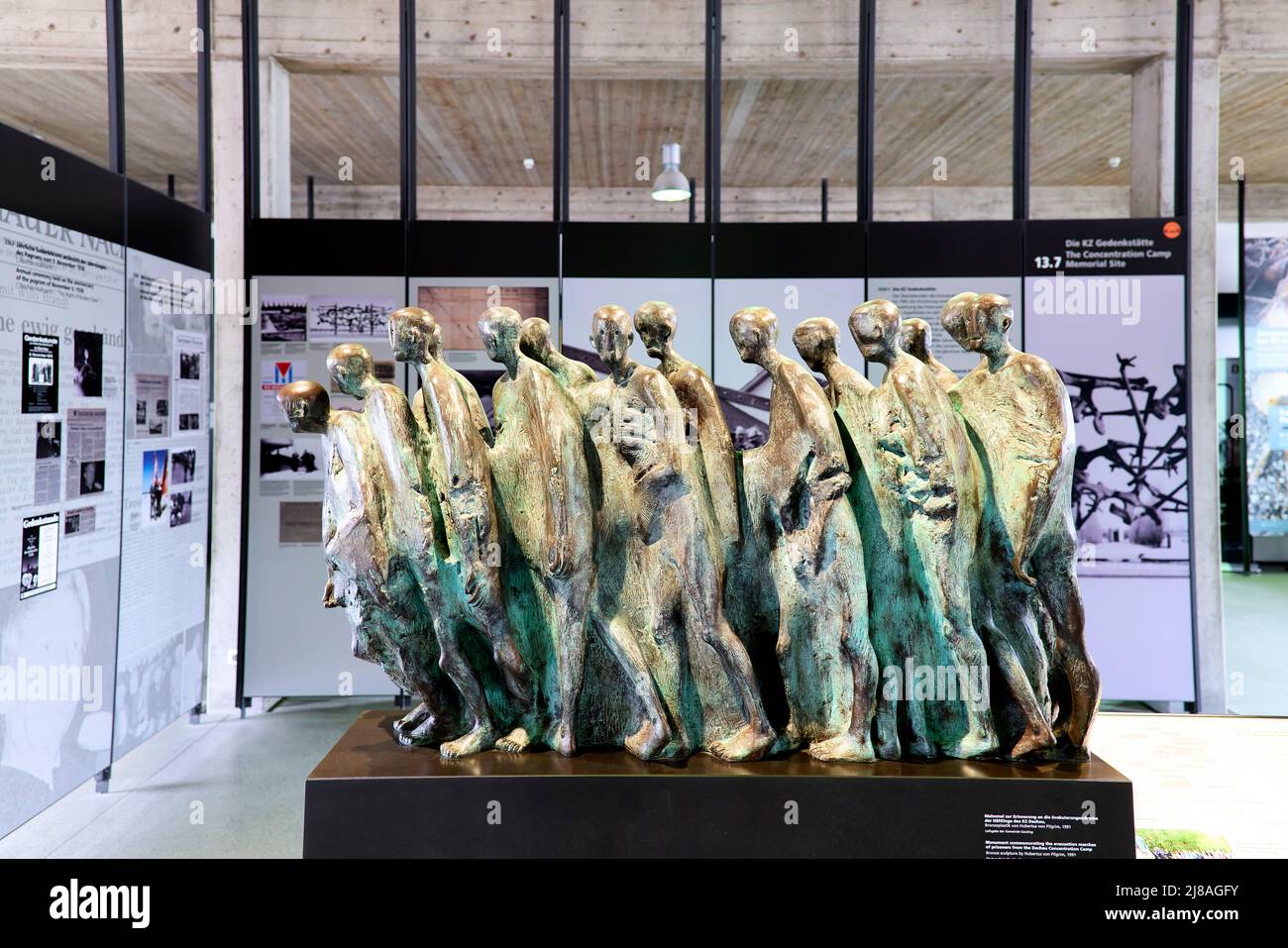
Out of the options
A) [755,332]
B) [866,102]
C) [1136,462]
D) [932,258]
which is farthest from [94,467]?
[1136,462]

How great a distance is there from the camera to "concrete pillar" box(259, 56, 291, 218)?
6.30 m

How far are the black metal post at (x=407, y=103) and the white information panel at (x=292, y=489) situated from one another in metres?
0.53

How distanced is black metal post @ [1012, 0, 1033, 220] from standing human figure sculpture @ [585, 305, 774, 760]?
3843 millimetres

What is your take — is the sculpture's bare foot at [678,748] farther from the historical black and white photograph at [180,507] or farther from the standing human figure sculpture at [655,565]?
the historical black and white photograph at [180,507]

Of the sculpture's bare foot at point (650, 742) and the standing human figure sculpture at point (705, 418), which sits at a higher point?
the standing human figure sculpture at point (705, 418)

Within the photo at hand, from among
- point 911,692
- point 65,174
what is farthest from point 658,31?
point 911,692

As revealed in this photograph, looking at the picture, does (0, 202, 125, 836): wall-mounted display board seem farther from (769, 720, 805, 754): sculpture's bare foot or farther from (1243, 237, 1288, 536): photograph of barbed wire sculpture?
(1243, 237, 1288, 536): photograph of barbed wire sculpture

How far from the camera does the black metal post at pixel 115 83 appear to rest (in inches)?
194

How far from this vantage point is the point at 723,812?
283 cm

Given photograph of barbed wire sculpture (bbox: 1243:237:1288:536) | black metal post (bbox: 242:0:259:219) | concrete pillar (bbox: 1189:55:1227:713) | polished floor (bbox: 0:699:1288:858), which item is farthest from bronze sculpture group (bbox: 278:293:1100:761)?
photograph of barbed wire sculpture (bbox: 1243:237:1288:536)

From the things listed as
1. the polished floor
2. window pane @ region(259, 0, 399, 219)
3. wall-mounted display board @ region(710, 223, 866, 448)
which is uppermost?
window pane @ region(259, 0, 399, 219)

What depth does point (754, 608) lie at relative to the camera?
3.11 m

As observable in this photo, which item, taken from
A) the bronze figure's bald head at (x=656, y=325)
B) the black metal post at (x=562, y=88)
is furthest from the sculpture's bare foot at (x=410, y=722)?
the black metal post at (x=562, y=88)

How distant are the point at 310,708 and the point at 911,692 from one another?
474 cm
